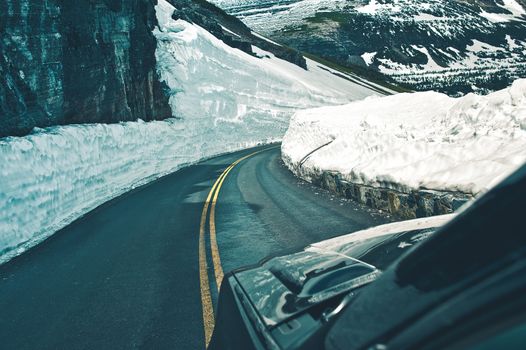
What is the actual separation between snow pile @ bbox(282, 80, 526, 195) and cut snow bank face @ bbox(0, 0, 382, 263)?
8564 mm

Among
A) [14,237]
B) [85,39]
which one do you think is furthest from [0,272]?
[85,39]

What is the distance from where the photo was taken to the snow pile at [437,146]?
23.0 feet

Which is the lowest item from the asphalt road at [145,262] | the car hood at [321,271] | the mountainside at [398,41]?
the asphalt road at [145,262]

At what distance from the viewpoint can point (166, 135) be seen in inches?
1066

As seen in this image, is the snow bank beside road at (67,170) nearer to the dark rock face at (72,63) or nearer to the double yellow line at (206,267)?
the dark rock face at (72,63)

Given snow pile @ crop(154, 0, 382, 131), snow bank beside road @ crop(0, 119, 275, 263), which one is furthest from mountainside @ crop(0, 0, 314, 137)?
snow pile @ crop(154, 0, 382, 131)

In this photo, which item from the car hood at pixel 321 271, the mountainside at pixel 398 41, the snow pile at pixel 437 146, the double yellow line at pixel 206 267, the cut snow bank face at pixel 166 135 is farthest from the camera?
the mountainside at pixel 398 41

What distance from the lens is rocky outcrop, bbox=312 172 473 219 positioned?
7236 mm

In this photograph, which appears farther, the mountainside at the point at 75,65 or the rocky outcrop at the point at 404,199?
the mountainside at the point at 75,65

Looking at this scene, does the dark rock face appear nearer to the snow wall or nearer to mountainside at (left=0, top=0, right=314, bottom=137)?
mountainside at (left=0, top=0, right=314, bottom=137)

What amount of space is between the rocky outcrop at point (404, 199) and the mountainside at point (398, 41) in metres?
110

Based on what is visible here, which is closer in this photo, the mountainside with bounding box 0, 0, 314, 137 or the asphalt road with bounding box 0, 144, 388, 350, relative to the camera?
the asphalt road with bounding box 0, 144, 388, 350

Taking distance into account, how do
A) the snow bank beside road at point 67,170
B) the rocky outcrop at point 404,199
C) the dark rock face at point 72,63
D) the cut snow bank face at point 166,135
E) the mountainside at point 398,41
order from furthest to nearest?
the mountainside at point 398,41 → the dark rock face at point 72,63 → the cut snow bank face at point 166,135 → the snow bank beside road at point 67,170 → the rocky outcrop at point 404,199

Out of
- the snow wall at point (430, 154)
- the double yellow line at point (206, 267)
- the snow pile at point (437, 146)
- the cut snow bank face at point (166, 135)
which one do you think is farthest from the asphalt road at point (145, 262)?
the cut snow bank face at point (166, 135)
